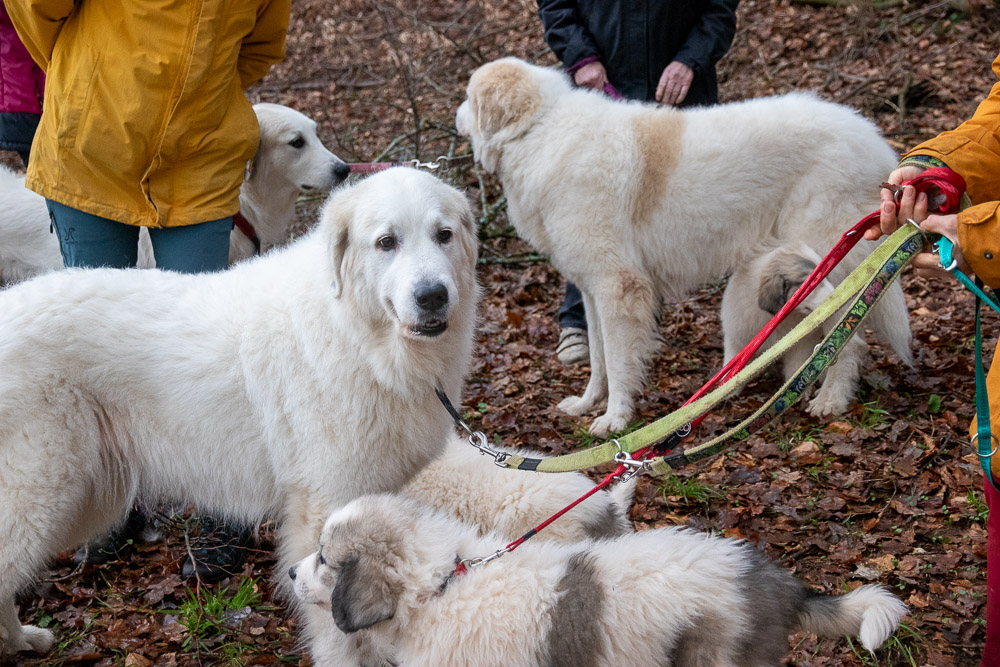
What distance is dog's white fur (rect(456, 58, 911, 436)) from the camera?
482 cm

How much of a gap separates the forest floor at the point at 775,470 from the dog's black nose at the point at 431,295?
37.9 inches

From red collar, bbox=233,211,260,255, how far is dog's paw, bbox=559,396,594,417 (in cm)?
223

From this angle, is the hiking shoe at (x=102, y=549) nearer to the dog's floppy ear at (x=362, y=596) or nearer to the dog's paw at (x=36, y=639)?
the dog's paw at (x=36, y=639)

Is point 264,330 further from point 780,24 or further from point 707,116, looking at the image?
point 780,24

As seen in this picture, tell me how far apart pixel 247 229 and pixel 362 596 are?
3.25 m

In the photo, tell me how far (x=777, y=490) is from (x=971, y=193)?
6.35ft

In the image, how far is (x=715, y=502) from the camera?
13.3 feet

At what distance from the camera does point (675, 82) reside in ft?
17.1

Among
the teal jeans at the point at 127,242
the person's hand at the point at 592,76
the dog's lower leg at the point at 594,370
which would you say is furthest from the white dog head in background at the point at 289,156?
the dog's lower leg at the point at 594,370

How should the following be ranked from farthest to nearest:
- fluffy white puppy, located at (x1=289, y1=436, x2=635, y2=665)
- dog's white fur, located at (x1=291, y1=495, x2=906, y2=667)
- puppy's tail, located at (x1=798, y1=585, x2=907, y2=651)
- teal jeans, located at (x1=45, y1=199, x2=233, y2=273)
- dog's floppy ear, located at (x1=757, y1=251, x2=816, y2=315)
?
dog's floppy ear, located at (x1=757, y1=251, x2=816, y2=315) < teal jeans, located at (x1=45, y1=199, x2=233, y2=273) < fluffy white puppy, located at (x1=289, y1=436, x2=635, y2=665) < dog's white fur, located at (x1=291, y1=495, x2=906, y2=667) < puppy's tail, located at (x1=798, y1=585, x2=907, y2=651)

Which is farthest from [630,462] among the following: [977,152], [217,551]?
[217,551]

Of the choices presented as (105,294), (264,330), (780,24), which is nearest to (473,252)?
(264,330)

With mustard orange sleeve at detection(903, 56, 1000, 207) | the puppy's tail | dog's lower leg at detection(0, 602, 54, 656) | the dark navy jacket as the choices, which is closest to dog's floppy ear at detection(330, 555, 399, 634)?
the puppy's tail

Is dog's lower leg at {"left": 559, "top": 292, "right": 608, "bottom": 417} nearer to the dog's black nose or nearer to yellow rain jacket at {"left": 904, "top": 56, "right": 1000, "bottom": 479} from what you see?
the dog's black nose
